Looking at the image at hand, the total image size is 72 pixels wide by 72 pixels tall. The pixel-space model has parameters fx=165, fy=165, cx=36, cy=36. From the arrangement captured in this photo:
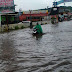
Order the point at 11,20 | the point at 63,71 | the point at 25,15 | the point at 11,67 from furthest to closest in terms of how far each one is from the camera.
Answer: the point at 25,15, the point at 11,20, the point at 11,67, the point at 63,71

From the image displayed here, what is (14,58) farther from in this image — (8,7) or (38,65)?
(8,7)

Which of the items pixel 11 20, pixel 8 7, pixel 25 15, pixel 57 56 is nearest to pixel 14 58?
pixel 57 56

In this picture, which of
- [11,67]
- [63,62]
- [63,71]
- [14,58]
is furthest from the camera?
[14,58]

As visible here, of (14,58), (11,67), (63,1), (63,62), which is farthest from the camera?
(63,1)

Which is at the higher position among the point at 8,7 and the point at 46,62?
the point at 8,7

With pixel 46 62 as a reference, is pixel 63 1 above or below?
above

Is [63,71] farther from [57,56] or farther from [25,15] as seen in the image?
[25,15]

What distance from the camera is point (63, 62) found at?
6.54 m

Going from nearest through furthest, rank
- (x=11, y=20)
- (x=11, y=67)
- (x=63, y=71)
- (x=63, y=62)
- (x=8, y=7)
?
1. (x=63, y=71)
2. (x=11, y=67)
3. (x=63, y=62)
4. (x=8, y=7)
5. (x=11, y=20)

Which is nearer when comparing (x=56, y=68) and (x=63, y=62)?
(x=56, y=68)

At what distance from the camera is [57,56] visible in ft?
24.6

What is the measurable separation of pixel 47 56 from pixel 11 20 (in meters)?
34.2

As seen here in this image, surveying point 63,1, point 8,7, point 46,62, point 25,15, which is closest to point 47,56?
point 46,62

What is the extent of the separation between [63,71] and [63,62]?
1.03m
